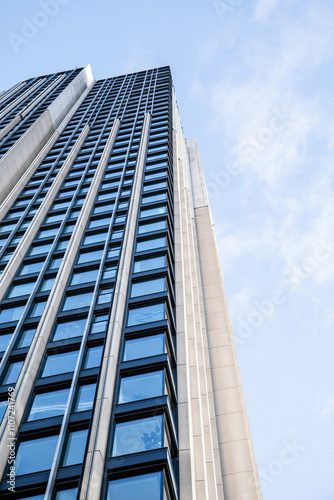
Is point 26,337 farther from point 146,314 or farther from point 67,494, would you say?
point 67,494

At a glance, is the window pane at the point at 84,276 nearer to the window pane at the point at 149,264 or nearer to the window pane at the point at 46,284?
the window pane at the point at 46,284

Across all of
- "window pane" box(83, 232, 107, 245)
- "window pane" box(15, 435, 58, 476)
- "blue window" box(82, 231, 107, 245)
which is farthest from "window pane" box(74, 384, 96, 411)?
"window pane" box(83, 232, 107, 245)

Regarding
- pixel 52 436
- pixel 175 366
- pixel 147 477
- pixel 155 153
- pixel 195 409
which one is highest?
pixel 155 153

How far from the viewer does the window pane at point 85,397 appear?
2103 centimetres

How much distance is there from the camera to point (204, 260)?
4406 cm

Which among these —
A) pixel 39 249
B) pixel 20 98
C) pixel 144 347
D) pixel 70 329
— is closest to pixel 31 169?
pixel 39 249

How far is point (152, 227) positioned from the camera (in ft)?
115

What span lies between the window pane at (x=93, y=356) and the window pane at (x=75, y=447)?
146 inches

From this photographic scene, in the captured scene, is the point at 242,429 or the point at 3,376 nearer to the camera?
the point at 3,376

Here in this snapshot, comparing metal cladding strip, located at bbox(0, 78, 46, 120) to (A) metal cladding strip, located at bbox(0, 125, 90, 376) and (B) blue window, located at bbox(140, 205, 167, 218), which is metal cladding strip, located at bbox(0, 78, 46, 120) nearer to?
(A) metal cladding strip, located at bbox(0, 125, 90, 376)

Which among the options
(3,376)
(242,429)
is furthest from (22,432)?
(242,429)

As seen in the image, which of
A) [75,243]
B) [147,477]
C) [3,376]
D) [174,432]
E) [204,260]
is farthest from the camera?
[204,260]

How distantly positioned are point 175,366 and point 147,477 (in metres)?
6.94

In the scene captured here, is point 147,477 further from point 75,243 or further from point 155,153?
point 155,153
